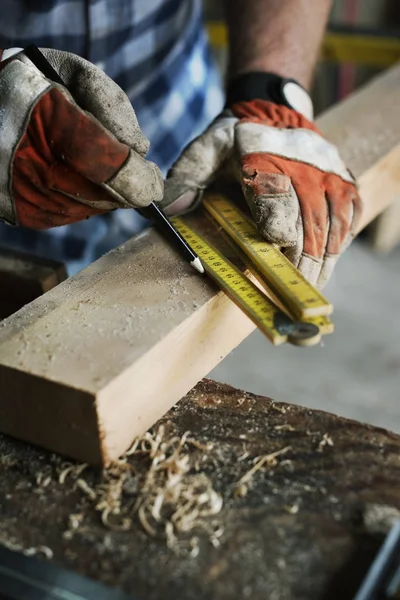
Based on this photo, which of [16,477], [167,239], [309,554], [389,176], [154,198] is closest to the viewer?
[309,554]

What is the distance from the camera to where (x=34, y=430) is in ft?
3.61

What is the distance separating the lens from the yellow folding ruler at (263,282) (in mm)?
1089

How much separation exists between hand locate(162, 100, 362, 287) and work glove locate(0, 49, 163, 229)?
0.20m

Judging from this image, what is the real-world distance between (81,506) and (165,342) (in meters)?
0.28

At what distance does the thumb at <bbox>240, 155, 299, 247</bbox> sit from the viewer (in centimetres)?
130

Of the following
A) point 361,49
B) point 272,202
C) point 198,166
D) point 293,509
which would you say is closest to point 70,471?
point 293,509

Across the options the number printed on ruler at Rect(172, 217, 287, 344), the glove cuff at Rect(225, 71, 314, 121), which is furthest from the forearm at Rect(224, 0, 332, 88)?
the number printed on ruler at Rect(172, 217, 287, 344)

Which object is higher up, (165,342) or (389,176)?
(165,342)

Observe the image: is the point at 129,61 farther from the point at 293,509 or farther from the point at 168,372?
the point at 293,509

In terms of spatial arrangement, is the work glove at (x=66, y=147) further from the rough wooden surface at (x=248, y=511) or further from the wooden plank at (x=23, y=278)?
the rough wooden surface at (x=248, y=511)

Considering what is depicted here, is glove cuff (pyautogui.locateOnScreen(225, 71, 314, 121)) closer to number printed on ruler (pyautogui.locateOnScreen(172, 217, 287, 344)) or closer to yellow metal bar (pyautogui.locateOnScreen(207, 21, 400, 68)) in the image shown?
number printed on ruler (pyautogui.locateOnScreen(172, 217, 287, 344))

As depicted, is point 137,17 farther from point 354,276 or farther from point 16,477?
point 354,276

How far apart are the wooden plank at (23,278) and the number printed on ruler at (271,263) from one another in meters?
0.36

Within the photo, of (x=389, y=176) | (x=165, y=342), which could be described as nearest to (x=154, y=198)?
(x=165, y=342)
